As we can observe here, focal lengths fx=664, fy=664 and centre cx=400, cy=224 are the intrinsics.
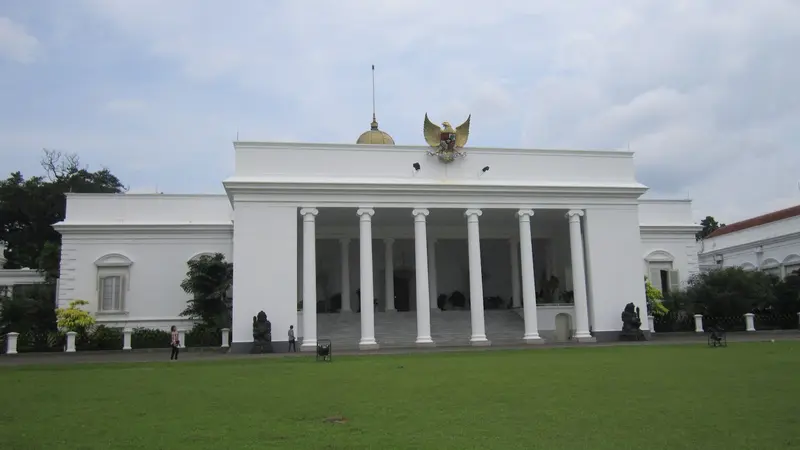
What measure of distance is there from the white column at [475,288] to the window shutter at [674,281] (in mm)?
12994

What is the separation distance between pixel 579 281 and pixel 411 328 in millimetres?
6998

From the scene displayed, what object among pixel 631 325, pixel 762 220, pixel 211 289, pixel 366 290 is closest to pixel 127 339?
pixel 211 289

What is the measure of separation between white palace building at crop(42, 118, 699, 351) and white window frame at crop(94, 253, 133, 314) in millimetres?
53

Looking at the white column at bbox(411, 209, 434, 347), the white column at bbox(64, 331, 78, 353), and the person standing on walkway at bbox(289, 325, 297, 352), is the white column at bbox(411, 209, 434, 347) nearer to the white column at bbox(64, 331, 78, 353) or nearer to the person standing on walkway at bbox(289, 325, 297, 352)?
the person standing on walkway at bbox(289, 325, 297, 352)

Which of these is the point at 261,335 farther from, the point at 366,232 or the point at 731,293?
the point at 731,293

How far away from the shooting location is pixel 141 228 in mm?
29438

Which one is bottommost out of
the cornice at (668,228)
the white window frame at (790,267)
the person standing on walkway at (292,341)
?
the person standing on walkway at (292,341)

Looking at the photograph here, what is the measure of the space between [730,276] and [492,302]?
11188mm

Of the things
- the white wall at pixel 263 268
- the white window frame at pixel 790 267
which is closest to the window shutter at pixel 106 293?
the white wall at pixel 263 268

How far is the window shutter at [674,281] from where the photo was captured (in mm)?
32719

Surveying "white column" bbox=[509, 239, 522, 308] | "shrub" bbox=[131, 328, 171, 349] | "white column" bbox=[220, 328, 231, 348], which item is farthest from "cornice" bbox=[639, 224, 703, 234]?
"shrub" bbox=[131, 328, 171, 349]

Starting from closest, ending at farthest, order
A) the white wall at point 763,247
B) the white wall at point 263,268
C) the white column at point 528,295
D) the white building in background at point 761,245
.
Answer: the white wall at point 263,268
the white column at point 528,295
the white wall at point 763,247
the white building in background at point 761,245

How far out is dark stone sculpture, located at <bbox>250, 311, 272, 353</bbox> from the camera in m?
22.5

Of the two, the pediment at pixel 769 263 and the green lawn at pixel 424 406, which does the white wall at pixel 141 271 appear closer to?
the green lawn at pixel 424 406
